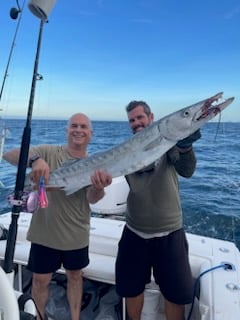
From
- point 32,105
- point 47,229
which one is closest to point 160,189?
point 47,229

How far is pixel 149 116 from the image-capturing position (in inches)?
85.6

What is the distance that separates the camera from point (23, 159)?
6.23ft

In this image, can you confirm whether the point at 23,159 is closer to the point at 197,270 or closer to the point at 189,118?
the point at 189,118

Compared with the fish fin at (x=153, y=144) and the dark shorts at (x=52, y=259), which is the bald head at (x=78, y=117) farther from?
→ the dark shorts at (x=52, y=259)

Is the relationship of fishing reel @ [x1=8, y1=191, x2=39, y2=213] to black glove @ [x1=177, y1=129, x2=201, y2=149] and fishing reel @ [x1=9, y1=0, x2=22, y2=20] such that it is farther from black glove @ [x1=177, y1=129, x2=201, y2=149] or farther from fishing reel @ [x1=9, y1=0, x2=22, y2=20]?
fishing reel @ [x1=9, y1=0, x2=22, y2=20]

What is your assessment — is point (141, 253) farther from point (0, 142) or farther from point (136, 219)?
point (0, 142)

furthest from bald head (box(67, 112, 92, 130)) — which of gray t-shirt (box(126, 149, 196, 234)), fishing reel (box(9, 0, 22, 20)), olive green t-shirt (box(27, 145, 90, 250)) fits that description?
fishing reel (box(9, 0, 22, 20))

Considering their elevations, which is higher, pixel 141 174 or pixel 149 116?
pixel 149 116

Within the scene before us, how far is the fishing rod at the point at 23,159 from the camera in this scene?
165 cm

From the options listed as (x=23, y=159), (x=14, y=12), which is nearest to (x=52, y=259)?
(x=23, y=159)

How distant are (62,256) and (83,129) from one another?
97cm

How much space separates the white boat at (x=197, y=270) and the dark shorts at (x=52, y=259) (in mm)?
279

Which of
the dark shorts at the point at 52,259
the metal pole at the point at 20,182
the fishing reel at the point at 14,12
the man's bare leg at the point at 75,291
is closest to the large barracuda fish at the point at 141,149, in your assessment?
the metal pole at the point at 20,182

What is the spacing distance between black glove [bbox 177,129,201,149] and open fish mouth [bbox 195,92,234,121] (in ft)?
0.44
